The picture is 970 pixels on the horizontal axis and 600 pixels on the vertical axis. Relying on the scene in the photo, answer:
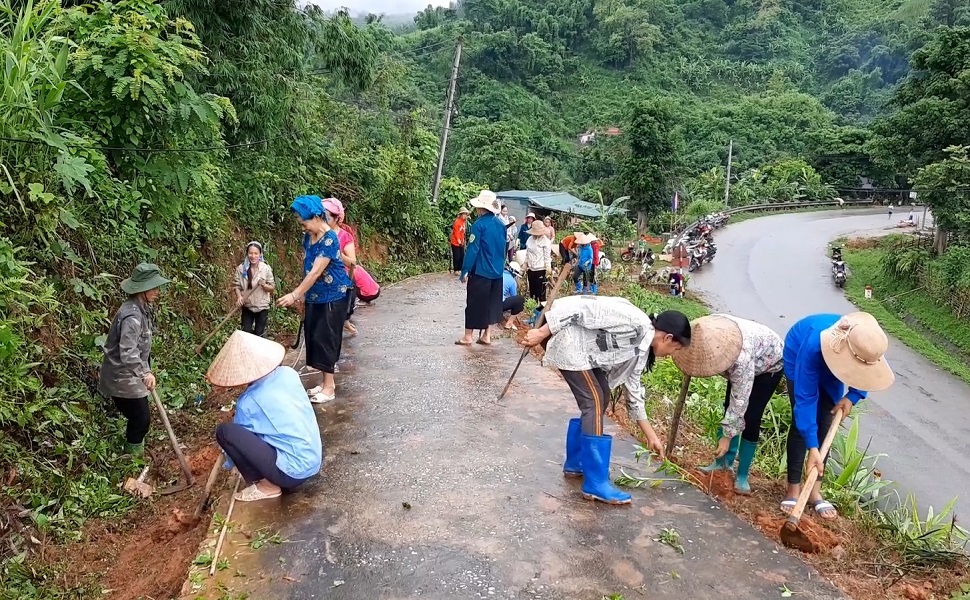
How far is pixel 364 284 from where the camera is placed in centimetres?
782

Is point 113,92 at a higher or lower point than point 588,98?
lower

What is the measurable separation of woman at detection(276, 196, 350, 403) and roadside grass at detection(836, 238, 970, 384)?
49.1 ft

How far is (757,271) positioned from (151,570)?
78.6 ft

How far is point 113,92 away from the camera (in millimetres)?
5070

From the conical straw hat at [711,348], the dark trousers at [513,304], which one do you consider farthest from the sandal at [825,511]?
the dark trousers at [513,304]

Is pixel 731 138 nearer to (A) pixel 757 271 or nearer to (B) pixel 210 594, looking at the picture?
(A) pixel 757 271

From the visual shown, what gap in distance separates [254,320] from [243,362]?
3.63 meters

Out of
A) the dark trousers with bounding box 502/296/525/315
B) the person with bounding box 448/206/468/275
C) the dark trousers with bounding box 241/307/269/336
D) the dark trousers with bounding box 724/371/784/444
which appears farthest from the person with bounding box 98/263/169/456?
the person with bounding box 448/206/468/275

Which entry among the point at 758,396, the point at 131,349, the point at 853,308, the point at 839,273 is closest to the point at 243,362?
the point at 131,349

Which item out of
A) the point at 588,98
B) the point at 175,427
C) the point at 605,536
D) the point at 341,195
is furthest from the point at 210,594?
the point at 588,98

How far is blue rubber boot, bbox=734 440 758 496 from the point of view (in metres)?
4.52

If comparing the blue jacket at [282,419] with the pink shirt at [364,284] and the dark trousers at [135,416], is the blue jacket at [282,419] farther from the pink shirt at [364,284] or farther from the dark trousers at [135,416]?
the pink shirt at [364,284]

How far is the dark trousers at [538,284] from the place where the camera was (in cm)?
958

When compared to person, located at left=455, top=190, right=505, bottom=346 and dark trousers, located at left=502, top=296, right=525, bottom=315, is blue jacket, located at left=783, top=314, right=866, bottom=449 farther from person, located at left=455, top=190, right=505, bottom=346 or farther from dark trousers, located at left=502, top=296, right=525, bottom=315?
dark trousers, located at left=502, top=296, right=525, bottom=315
